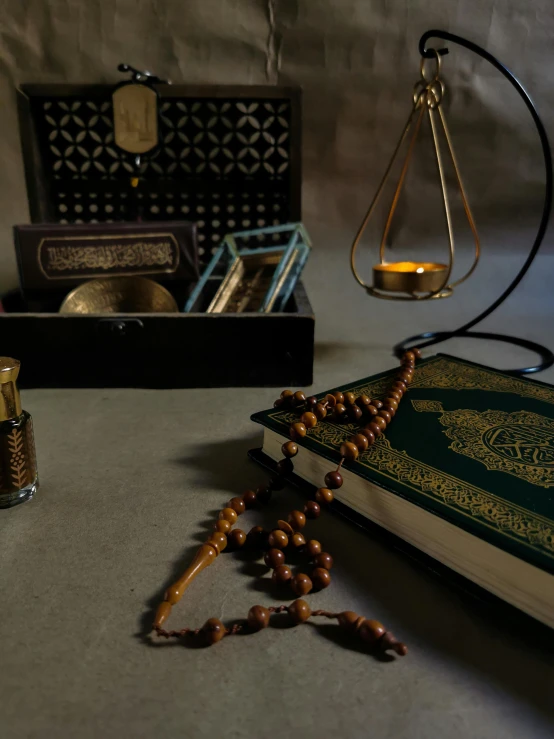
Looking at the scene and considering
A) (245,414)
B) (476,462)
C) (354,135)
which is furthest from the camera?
(354,135)

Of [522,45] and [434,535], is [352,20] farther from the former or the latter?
[434,535]

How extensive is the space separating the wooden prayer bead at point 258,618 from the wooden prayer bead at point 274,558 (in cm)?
6

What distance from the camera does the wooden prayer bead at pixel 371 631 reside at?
0.44m

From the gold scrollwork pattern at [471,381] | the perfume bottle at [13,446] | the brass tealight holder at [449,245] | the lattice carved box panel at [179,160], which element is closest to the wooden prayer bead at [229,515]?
the perfume bottle at [13,446]

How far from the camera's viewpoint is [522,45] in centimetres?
129

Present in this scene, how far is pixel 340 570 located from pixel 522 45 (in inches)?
47.7

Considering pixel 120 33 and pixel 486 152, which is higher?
pixel 120 33

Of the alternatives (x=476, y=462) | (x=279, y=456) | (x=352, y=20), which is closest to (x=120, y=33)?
(x=352, y=20)

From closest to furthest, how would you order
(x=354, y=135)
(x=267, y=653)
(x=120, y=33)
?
1. (x=267, y=653)
2. (x=120, y=33)
3. (x=354, y=135)

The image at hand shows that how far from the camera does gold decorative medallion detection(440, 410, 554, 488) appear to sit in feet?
1.89

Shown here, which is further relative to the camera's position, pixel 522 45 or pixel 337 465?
pixel 522 45

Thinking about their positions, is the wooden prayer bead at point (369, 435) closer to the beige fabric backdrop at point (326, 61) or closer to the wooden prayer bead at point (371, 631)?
the wooden prayer bead at point (371, 631)

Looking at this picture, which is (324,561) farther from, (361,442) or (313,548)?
(361,442)

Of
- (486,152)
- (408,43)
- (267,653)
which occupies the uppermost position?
(408,43)
